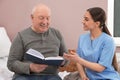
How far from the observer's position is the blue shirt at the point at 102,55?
2023 mm

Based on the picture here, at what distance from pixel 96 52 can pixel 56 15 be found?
128 centimetres

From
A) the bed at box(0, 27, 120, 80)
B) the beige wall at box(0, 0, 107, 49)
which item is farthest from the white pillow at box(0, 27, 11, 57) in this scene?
the beige wall at box(0, 0, 107, 49)

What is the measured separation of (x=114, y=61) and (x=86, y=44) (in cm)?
27

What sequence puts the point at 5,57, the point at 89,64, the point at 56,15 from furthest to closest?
the point at 56,15 → the point at 5,57 → the point at 89,64

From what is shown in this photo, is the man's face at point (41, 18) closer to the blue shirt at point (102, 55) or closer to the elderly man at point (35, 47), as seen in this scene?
the elderly man at point (35, 47)

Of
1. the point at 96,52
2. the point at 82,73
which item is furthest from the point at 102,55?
the point at 82,73

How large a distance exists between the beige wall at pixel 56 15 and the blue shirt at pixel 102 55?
1.13 m

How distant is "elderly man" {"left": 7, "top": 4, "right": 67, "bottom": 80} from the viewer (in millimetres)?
2096

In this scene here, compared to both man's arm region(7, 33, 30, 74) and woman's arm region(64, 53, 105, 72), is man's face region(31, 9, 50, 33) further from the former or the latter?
woman's arm region(64, 53, 105, 72)

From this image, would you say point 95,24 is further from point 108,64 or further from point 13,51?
point 13,51

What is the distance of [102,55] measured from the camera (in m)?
2.02

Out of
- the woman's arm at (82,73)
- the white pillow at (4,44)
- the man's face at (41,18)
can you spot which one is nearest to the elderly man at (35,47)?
the man's face at (41,18)

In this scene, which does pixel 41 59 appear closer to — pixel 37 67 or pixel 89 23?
pixel 37 67

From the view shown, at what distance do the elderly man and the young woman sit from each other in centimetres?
25
